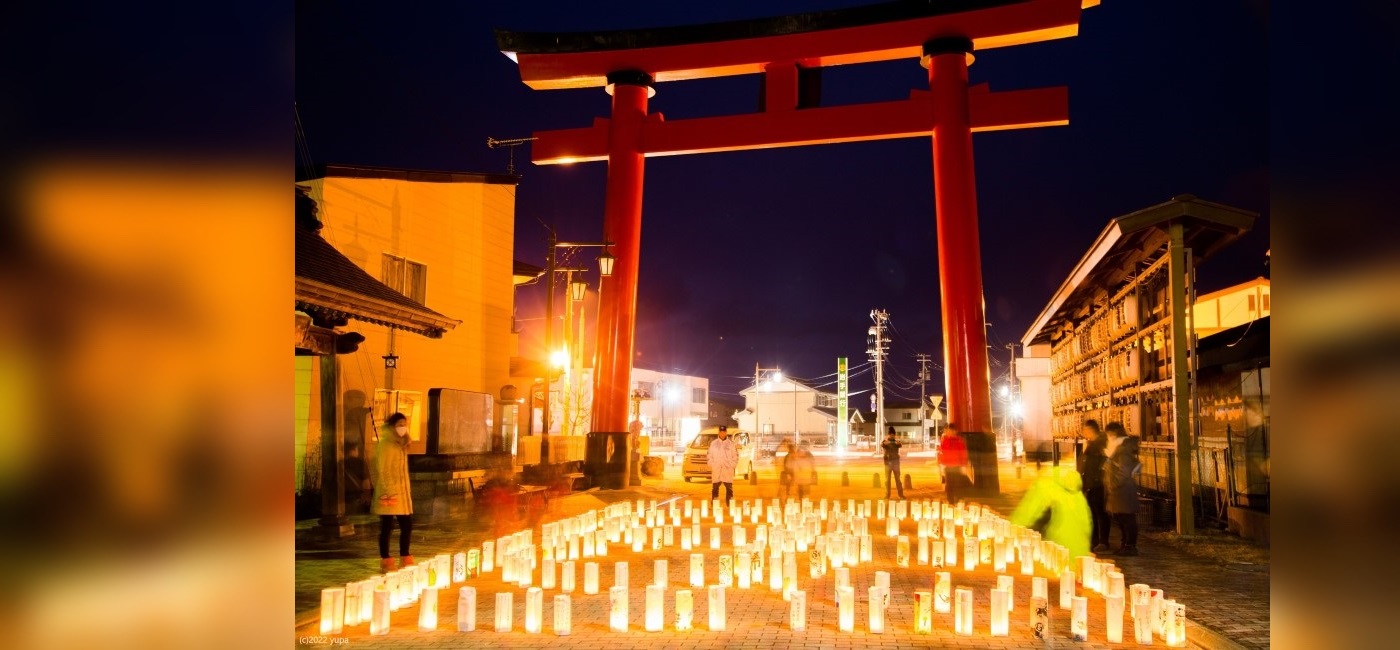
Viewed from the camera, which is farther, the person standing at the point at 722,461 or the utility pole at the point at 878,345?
the utility pole at the point at 878,345

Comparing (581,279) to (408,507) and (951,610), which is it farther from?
(951,610)

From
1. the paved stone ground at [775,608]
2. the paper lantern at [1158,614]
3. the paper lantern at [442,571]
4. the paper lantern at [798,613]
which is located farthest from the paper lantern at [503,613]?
the paper lantern at [1158,614]

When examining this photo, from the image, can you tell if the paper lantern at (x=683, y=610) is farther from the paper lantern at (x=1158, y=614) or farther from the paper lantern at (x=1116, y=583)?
the paper lantern at (x=1158, y=614)

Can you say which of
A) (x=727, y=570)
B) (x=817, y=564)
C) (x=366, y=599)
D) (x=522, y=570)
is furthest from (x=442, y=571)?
(x=817, y=564)

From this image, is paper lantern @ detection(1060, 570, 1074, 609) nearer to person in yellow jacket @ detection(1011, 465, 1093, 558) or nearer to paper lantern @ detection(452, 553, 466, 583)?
person in yellow jacket @ detection(1011, 465, 1093, 558)

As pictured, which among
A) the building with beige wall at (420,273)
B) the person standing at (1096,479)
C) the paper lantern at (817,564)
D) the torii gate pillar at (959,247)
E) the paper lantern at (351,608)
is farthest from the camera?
the torii gate pillar at (959,247)

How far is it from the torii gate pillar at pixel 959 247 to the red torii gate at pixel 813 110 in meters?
0.02

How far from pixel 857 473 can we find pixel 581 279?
40.9 feet

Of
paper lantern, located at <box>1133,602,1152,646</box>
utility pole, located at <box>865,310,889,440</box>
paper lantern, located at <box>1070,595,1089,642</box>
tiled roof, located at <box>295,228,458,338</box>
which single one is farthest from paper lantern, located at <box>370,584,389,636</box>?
utility pole, located at <box>865,310,889,440</box>

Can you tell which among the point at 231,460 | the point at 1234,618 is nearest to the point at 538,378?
the point at 1234,618

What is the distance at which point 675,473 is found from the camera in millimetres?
29188

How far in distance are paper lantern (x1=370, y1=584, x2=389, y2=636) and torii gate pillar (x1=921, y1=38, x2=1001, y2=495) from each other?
43.3 ft

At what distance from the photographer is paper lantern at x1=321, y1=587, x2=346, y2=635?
6594 millimetres

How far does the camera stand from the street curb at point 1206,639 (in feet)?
20.2
